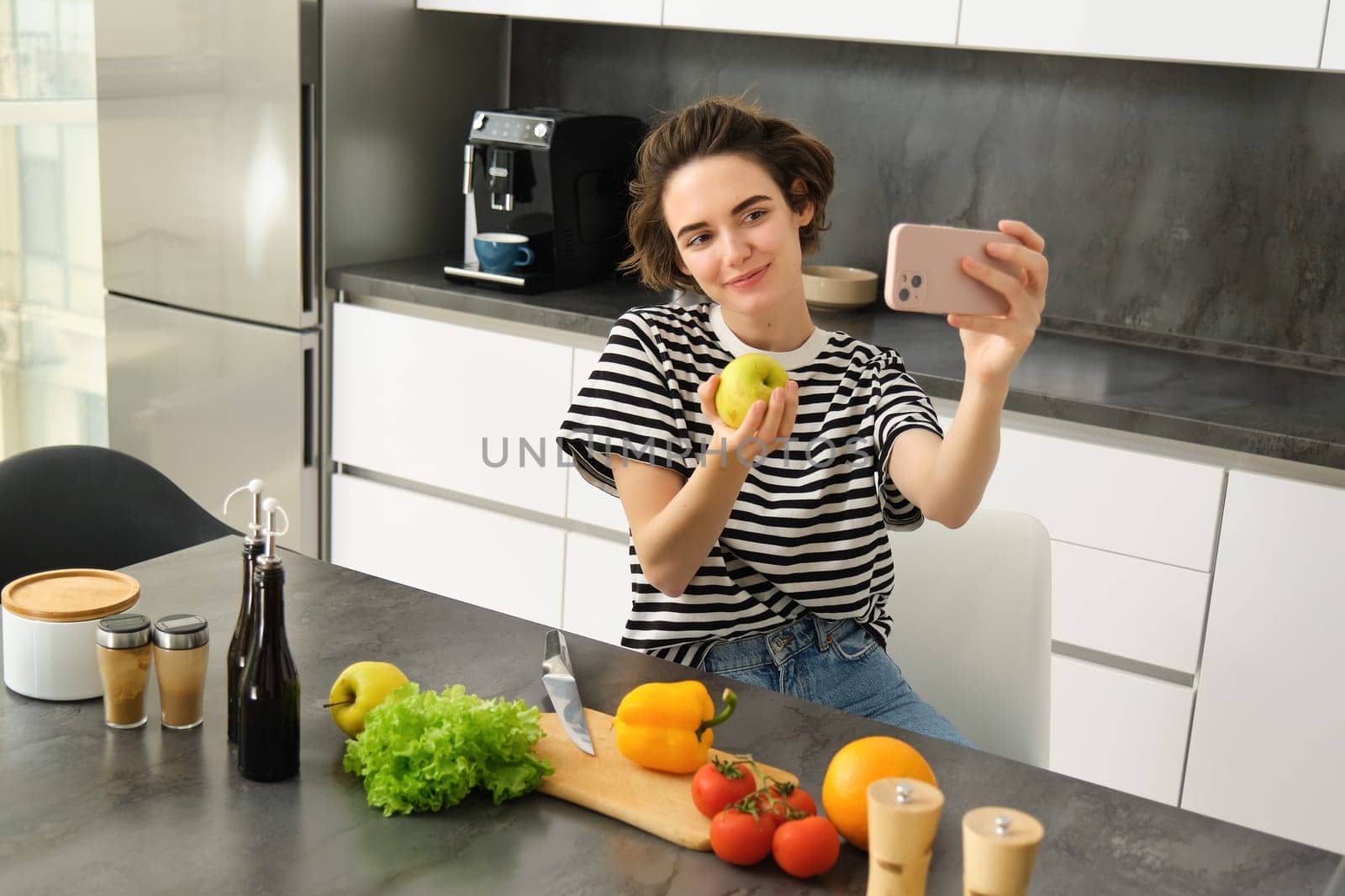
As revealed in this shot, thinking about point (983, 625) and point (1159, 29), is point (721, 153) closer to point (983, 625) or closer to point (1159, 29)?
point (983, 625)

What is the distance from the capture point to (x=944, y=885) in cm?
100

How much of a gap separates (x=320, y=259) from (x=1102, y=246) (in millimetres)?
1643

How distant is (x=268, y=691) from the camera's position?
110 cm

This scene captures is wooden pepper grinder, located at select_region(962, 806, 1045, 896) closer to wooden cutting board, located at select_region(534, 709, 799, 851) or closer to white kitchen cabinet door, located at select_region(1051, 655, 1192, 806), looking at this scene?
wooden cutting board, located at select_region(534, 709, 799, 851)

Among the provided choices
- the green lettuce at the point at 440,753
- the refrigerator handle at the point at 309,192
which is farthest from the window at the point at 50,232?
the green lettuce at the point at 440,753

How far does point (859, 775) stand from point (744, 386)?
0.43 metres

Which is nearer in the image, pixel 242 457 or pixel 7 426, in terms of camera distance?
pixel 242 457

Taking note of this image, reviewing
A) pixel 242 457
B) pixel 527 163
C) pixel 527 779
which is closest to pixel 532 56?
pixel 527 163

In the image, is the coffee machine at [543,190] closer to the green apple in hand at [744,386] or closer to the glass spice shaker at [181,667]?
the green apple in hand at [744,386]

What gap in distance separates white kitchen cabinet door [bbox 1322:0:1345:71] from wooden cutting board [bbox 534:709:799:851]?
5.22ft

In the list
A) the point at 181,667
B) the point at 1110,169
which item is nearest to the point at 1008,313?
the point at 181,667

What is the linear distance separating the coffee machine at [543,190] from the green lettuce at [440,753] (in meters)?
1.81

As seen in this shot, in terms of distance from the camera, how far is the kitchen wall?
2537 mm

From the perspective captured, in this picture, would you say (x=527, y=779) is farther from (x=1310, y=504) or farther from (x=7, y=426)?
(x=7, y=426)
